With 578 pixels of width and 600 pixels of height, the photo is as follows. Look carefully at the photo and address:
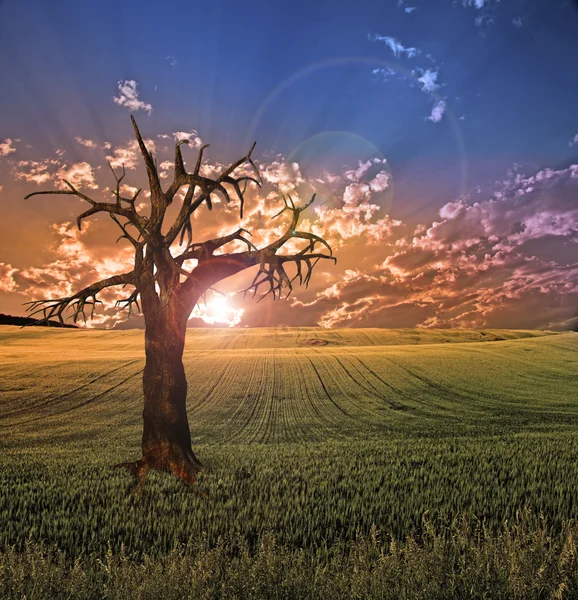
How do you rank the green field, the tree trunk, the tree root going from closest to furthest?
1. the green field
2. the tree root
3. the tree trunk

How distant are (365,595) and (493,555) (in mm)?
1956

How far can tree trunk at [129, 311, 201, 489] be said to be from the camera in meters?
10.7

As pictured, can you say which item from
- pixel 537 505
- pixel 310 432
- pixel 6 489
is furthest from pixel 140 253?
pixel 310 432

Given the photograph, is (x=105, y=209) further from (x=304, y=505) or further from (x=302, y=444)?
(x=302, y=444)

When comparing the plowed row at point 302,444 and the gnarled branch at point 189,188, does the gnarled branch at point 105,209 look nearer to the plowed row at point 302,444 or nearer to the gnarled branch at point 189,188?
the gnarled branch at point 189,188

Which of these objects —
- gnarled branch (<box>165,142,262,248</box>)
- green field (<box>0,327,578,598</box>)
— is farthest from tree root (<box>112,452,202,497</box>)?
gnarled branch (<box>165,142,262,248</box>)

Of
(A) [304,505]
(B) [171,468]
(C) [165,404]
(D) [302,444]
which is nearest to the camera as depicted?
(A) [304,505]

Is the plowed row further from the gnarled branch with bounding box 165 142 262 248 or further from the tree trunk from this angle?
the gnarled branch with bounding box 165 142 262 248

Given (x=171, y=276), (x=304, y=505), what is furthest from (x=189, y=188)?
(x=304, y=505)

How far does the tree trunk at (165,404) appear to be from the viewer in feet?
35.1

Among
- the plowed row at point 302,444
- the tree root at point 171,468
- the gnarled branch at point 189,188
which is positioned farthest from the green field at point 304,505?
the gnarled branch at point 189,188

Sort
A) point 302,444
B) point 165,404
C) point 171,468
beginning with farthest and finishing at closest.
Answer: point 302,444 → point 165,404 → point 171,468

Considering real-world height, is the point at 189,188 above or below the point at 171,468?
above

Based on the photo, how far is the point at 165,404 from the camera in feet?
35.7
